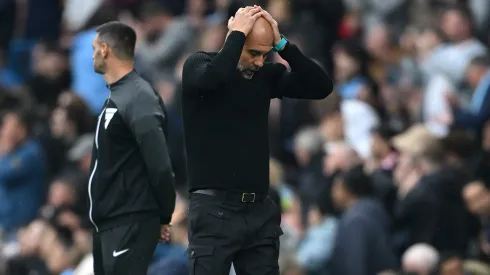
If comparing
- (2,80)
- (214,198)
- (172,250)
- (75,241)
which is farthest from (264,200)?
(2,80)

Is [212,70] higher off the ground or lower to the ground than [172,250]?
higher

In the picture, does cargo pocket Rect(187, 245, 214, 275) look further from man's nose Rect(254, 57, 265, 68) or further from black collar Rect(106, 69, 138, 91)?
black collar Rect(106, 69, 138, 91)

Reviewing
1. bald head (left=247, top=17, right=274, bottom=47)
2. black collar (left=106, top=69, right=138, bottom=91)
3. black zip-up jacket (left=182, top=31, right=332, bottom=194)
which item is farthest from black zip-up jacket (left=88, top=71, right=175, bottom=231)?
bald head (left=247, top=17, right=274, bottom=47)

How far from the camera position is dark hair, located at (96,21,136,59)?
840 centimetres

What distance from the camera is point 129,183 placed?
819 centimetres

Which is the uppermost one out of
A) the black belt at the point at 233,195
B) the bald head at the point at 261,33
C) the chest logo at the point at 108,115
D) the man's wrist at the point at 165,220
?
the bald head at the point at 261,33

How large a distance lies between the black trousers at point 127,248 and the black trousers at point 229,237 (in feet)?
2.56

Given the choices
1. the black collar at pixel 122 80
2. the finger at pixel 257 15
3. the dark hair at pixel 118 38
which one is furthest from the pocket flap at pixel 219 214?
the dark hair at pixel 118 38

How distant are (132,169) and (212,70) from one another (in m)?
1.20

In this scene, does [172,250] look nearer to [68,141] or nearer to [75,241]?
[75,241]

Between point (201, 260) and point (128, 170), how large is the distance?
1084 mm

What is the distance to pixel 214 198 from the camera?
24.4 feet

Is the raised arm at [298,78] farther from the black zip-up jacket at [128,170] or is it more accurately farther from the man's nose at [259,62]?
the black zip-up jacket at [128,170]

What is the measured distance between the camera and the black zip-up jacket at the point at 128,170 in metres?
8.15
